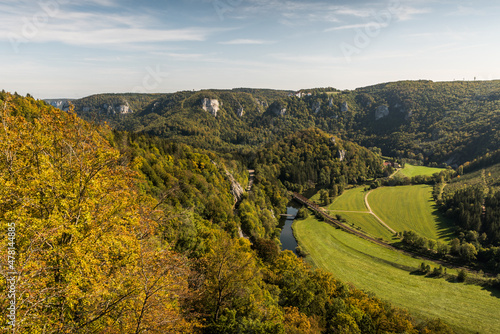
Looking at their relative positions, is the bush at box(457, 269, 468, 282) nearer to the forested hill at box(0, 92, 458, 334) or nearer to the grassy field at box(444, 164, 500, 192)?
the forested hill at box(0, 92, 458, 334)

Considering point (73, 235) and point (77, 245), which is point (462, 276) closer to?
point (77, 245)

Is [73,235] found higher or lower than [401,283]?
higher

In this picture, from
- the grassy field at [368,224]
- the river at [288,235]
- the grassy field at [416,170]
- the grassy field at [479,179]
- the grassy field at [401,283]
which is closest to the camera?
the grassy field at [401,283]

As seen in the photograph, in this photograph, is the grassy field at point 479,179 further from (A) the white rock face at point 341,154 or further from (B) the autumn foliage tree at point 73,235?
(B) the autumn foliage tree at point 73,235

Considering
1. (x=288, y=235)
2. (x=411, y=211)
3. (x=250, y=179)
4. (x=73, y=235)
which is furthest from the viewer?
(x=250, y=179)

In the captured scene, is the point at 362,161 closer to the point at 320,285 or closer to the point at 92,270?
the point at 320,285

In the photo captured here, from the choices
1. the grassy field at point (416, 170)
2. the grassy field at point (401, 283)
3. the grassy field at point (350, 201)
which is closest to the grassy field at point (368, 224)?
the grassy field at point (350, 201)

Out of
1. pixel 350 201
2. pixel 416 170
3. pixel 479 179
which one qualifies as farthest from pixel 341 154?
pixel 479 179
